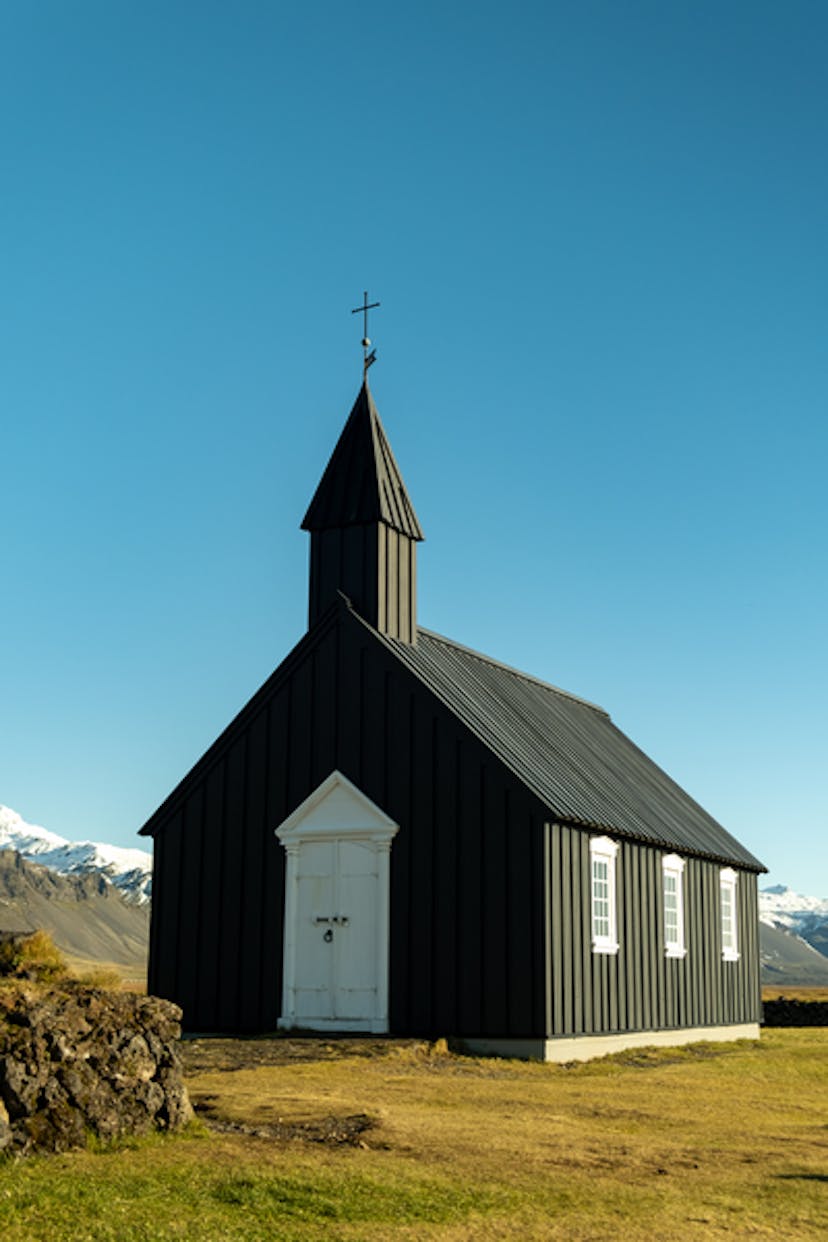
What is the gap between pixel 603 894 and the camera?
865 inches

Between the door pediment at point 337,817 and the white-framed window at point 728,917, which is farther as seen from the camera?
the white-framed window at point 728,917

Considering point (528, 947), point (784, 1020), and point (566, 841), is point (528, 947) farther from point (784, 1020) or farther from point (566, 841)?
point (784, 1020)

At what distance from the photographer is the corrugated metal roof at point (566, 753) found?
70.4 feet

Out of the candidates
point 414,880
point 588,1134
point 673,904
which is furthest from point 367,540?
point 588,1134

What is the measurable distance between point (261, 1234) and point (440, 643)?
725 inches

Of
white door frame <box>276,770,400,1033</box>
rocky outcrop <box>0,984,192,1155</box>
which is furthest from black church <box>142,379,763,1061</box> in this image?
rocky outcrop <box>0,984,192,1155</box>

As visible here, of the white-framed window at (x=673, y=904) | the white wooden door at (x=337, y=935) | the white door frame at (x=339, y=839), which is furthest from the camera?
the white-framed window at (x=673, y=904)

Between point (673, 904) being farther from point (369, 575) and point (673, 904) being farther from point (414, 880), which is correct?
point (369, 575)

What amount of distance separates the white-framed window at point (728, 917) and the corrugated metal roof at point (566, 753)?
0.51 m

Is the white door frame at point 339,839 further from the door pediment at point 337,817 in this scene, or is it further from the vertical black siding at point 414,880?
the vertical black siding at point 414,880

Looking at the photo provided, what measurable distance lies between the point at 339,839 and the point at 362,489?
6383 mm

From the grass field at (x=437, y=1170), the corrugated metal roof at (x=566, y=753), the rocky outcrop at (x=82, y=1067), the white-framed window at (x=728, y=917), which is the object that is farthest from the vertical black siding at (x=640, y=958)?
the rocky outcrop at (x=82, y=1067)

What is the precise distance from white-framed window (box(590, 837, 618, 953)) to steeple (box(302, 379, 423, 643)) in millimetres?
5086

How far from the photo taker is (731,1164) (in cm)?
1030
